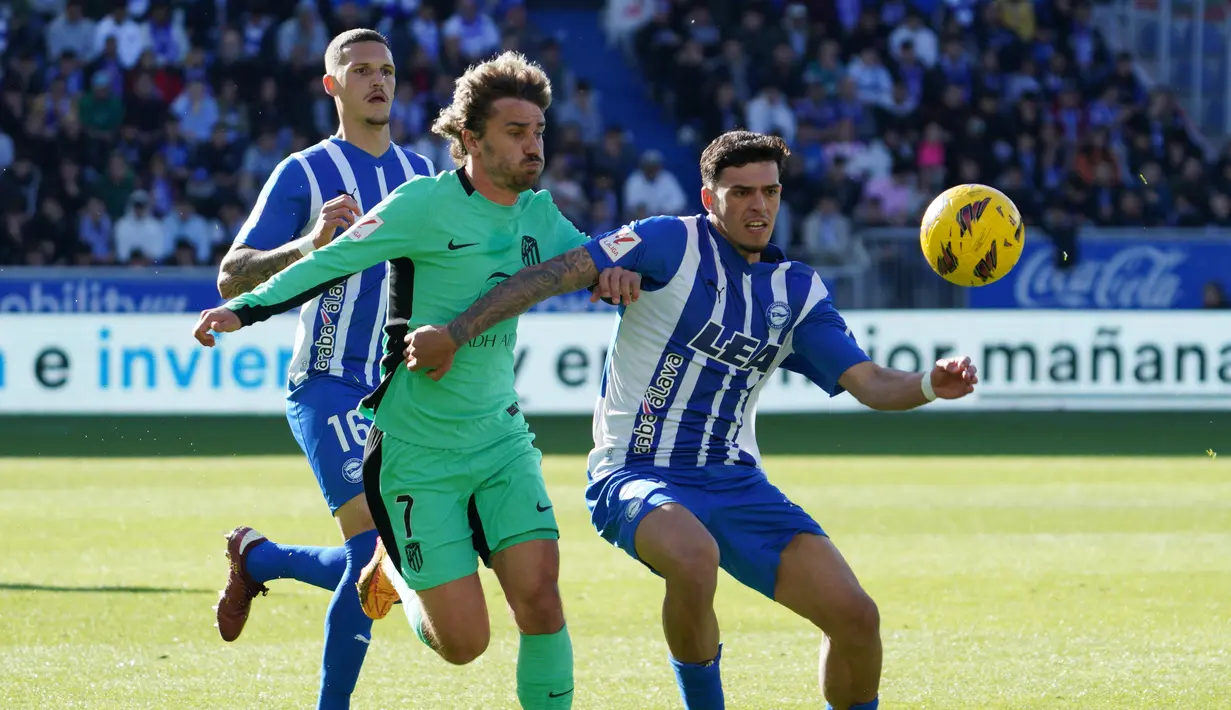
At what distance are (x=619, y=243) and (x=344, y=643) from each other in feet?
4.93

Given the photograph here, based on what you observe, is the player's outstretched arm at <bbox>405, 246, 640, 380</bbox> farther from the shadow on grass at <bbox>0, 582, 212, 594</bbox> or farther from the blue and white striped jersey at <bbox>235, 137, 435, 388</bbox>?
the shadow on grass at <bbox>0, 582, 212, 594</bbox>

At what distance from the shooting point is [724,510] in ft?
17.6

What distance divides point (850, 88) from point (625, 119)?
3.11 m

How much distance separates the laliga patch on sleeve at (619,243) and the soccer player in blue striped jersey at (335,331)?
0.78 meters

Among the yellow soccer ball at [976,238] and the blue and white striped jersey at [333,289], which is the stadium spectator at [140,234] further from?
the yellow soccer ball at [976,238]

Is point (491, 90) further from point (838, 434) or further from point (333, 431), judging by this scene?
point (838, 434)

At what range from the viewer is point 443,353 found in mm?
4895

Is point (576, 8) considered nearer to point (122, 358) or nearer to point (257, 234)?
point (122, 358)

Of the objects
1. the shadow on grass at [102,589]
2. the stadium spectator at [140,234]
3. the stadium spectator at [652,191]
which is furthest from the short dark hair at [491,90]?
the stadium spectator at [652,191]

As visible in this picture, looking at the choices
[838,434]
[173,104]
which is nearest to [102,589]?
[838,434]

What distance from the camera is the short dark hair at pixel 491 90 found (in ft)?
16.6

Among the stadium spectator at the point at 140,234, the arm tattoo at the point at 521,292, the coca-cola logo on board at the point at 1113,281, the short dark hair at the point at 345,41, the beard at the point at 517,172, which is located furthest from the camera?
the coca-cola logo on board at the point at 1113,281

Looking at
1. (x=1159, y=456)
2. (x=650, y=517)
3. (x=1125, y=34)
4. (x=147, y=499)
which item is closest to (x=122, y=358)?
(x=147, y=499)

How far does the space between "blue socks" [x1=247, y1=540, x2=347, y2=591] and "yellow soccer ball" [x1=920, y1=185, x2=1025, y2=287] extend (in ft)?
7.72
